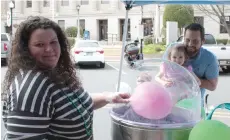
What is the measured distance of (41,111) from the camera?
4.78 feet

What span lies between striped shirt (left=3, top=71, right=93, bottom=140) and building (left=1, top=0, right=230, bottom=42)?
33689mm

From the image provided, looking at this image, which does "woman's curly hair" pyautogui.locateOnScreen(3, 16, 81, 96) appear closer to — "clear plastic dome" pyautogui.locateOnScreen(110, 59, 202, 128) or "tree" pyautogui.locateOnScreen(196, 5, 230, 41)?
"clear plastic dome" pyautogui.locateOnScreen(110, 59, 202, 128)

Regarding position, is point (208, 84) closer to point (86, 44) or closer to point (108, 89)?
point (108, 89)

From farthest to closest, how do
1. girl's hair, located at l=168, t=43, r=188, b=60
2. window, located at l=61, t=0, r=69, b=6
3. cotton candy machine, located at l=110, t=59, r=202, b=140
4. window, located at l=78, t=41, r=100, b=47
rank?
window, located at l=61, t=0, r=69, b=6, window, located at l=78, t=41, r=100, b=47, girl's hair, located at l=168, t=43, r=188, b=60, cotton candy machine, located at l=110, t=59, r=202, b=140

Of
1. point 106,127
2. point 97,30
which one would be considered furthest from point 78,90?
point 97,30

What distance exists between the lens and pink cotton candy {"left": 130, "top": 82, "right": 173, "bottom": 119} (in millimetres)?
1914

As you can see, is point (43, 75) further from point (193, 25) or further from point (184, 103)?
point (193, 25)

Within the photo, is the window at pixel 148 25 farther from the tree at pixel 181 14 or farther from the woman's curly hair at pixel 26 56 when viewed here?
the woman's curly hair at pixel 26 56

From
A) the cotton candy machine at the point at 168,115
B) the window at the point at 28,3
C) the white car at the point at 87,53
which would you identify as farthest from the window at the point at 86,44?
the window at the point at 28,3

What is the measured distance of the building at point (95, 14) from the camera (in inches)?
1435

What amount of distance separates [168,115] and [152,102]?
238 mm

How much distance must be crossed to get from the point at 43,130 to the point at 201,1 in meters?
2.35

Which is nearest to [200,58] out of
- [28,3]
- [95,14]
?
[95,14]

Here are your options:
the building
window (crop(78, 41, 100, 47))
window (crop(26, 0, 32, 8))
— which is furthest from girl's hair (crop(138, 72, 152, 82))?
window (crop(26, 0, 32, 8))
